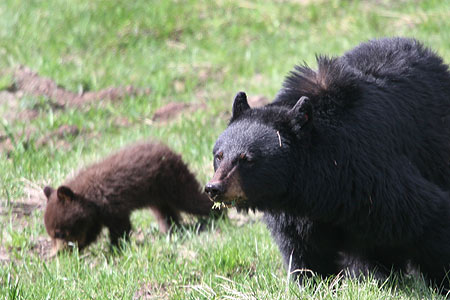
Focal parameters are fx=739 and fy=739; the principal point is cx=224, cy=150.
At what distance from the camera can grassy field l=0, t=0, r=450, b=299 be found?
5.19m

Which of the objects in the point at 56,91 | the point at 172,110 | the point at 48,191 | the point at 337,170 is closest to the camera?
the point at 337,170

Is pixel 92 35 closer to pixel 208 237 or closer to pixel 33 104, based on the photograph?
pixel 33 104

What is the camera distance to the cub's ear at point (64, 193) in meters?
7.02

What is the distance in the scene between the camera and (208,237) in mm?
6402

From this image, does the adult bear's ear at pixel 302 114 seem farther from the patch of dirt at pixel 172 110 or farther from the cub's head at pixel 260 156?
the patch of dirt at pixel 172 110

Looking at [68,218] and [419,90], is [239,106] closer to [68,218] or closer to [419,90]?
[419,90]

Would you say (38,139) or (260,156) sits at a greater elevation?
(260,156)

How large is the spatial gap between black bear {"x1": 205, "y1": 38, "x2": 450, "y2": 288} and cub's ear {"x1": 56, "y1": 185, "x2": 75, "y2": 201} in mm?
2689

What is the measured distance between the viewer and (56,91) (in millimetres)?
10086

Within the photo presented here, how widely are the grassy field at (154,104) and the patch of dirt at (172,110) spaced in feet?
0.10

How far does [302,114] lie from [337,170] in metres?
0.42

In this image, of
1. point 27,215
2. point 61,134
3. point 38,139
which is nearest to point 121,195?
point 27,215

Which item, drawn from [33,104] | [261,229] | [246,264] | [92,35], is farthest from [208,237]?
[92,35]

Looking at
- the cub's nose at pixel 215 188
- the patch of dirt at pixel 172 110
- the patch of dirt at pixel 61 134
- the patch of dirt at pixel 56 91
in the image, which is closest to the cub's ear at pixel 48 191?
the patch of dirt at pixel 61 134
